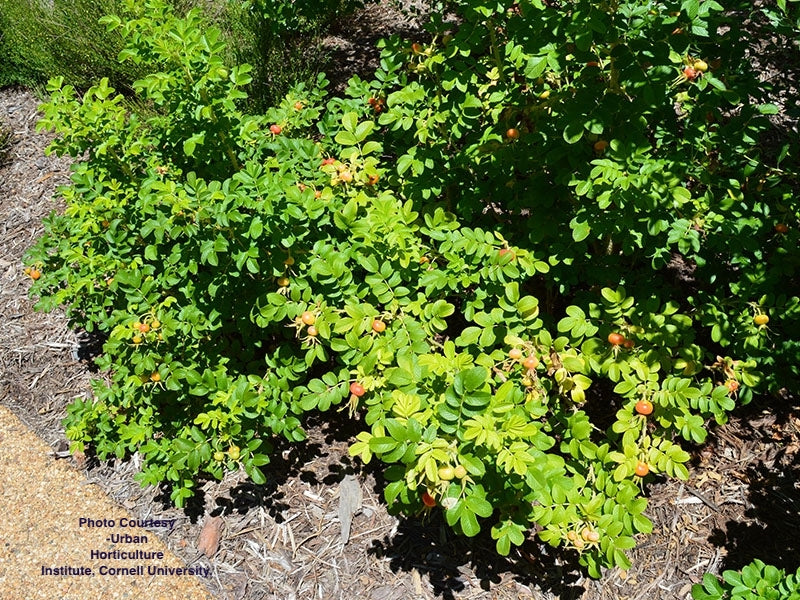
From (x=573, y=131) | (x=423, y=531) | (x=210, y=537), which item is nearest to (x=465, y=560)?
(x=423, y=531)

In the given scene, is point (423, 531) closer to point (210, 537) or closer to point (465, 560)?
point (465, 560)

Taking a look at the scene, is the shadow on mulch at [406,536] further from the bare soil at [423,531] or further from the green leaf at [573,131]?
the green leaf at [573,131]

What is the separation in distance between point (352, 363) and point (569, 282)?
1.05 metres

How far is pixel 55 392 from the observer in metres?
4.20

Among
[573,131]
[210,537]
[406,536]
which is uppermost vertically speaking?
[573,131]

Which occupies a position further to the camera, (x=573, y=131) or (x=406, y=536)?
(x=406, y=536)

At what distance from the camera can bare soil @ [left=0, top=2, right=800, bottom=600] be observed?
9.71 ft

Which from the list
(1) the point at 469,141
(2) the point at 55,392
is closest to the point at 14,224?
(2) the point at 55,392

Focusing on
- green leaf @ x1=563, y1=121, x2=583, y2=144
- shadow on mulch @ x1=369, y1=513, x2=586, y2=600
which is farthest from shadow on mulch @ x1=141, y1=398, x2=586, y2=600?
green leaf @ x1=563, y1=121, x2=583, y2=144

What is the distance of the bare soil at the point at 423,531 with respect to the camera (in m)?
2.96

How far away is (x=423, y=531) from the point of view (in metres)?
3.23

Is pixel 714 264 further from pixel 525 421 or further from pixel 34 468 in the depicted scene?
pixel 34 468

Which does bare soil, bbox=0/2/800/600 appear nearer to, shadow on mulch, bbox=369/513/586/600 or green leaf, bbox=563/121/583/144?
shadow on mulch, bbox=369/513/586/600

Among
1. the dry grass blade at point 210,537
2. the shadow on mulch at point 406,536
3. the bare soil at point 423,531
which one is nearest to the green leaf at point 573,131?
the shadow on mulch at point 406,536
